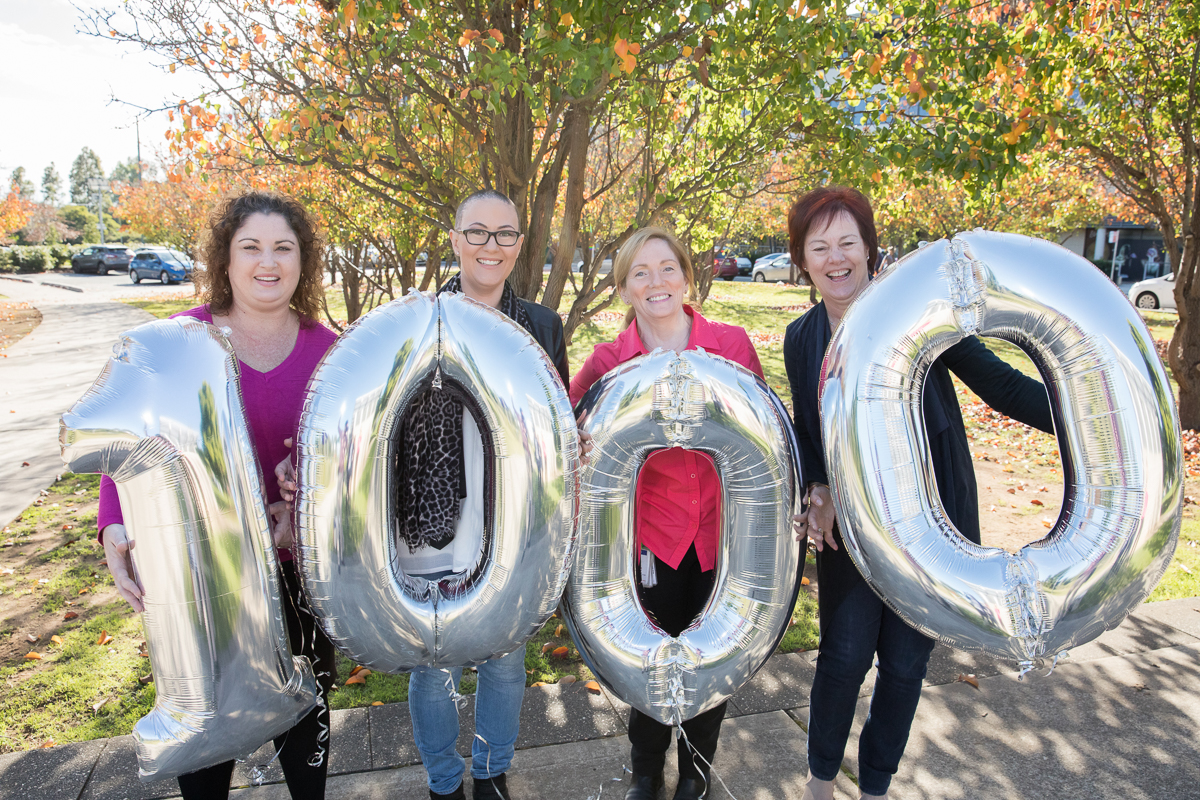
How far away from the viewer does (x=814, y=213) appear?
228 centimetres

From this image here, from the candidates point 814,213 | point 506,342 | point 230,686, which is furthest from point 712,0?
point 230,686

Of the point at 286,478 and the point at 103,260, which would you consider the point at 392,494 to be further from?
the point at 103,260

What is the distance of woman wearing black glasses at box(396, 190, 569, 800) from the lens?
6.68 ft

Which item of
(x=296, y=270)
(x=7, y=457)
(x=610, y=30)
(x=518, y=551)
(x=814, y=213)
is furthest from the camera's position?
(x=7, y=457)

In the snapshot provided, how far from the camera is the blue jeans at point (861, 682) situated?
2.27 meters

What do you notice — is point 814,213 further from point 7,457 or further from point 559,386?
point 7,457

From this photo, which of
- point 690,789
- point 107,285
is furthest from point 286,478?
point 107,285

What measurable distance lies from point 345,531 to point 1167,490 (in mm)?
2020

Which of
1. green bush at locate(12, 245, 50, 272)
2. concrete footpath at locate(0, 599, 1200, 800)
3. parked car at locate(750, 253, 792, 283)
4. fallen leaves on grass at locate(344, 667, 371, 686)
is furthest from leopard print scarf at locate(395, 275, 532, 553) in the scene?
green bush at locate(12, 245, 50, 272)

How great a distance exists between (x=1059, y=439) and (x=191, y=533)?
7.42 ft

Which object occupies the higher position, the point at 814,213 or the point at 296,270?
the point at 814,213

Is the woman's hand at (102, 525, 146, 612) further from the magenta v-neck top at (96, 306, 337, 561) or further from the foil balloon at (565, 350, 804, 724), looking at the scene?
the foil balloon at (565, 350, 804, 724)

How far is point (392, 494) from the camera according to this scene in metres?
1.86

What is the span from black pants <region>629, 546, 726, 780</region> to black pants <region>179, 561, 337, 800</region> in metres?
1.01
